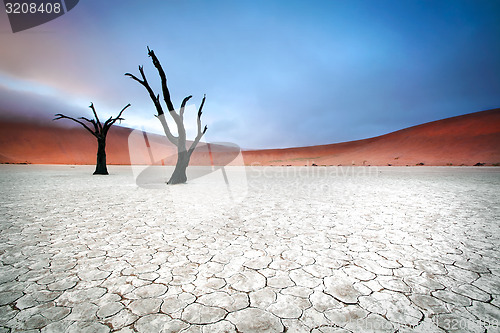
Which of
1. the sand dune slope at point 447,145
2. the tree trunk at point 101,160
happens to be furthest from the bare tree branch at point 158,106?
the sand dune slope at point 447,145

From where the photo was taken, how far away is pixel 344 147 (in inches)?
2318

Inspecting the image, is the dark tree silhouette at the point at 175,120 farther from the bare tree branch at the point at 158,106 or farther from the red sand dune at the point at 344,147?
the red sand dune at the point at 344,147

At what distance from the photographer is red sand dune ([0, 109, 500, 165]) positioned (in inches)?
1217

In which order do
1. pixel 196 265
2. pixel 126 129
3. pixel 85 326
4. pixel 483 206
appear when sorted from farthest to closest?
pixel 126 129, pixel 483 206, pixel 196 265, pixel 85 326

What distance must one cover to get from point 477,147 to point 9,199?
45.4m

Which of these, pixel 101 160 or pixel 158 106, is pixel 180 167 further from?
pixel 101 160

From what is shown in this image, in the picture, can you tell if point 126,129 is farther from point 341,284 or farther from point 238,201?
point 341,284

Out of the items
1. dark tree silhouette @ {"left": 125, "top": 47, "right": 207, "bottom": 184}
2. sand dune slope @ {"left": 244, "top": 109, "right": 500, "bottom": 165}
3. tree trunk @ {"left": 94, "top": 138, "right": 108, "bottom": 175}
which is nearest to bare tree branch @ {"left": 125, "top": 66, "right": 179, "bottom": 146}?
dark tree silhouette @ {"left": 125, "top": 47, "right": 207, "bottom": 184}

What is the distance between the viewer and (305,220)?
15.0 feet

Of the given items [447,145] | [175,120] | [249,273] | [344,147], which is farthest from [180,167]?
[344,147]

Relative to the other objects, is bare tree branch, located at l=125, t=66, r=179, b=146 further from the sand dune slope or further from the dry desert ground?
the sand dune slope

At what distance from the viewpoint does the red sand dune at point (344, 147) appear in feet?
101

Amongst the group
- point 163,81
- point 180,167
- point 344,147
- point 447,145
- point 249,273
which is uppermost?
point 163,81

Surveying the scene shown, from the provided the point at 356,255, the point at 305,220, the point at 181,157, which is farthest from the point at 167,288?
the point at 181,157
